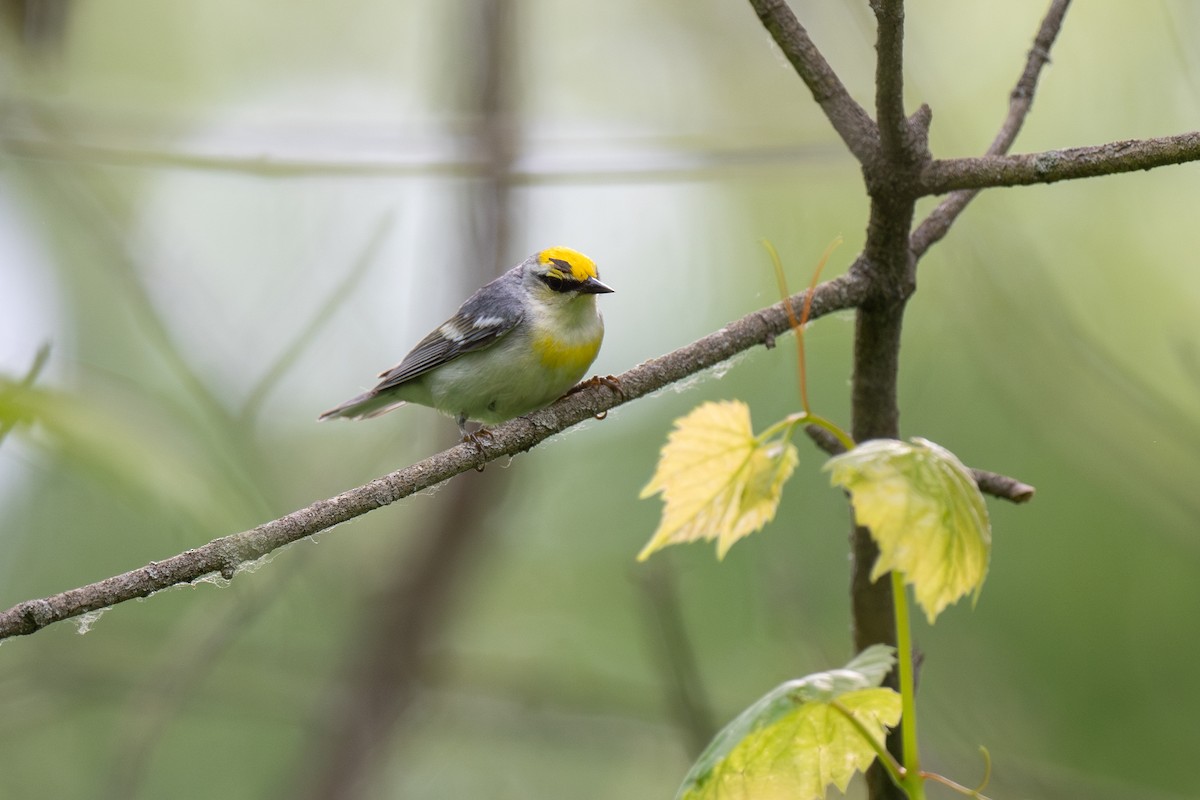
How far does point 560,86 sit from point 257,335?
4310mm

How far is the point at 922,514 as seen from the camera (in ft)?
4.29

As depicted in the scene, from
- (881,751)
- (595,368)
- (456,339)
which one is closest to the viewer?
(881,751)

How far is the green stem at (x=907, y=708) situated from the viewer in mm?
1262

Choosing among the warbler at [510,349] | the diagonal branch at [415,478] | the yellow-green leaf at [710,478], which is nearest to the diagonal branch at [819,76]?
the diagonal branch at [415,478]

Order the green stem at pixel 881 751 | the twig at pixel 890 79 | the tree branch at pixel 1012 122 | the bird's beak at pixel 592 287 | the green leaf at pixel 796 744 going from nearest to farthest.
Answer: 1. the green stem at pixel 881 751
2. the green leaf at pixel 796 744
3. the twig at pixel 890 79
4. the tree branch at pixel 1012 122
5. the bird's beak at pixel 592 287

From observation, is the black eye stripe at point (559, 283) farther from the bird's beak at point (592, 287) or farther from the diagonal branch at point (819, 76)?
the diagonal branch at point (819, 76)

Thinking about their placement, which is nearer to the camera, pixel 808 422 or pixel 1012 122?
pixel 808 422

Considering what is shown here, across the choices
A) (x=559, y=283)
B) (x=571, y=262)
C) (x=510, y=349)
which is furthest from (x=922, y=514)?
(x=571, y=262)

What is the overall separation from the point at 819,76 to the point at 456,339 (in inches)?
75.9

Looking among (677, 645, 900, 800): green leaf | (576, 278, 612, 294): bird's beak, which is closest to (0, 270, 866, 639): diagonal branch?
(677, 645, 900, 800): green leaf

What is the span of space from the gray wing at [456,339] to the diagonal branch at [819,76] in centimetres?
169

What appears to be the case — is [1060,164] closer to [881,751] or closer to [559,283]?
[881,751]

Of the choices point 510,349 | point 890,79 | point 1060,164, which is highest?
point 890,79

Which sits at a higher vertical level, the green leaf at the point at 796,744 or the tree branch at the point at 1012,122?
the tree branch at the point at 1012,122
